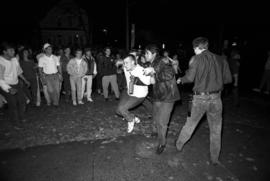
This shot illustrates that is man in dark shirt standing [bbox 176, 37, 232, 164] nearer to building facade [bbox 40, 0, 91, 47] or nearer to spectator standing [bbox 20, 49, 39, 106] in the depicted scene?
spectator standing [bbox 20, 49, 39, 106]

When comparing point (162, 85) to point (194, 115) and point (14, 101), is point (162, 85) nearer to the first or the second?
point (194, 115)

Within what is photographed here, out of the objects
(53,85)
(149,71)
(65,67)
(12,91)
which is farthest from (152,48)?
(65,67)

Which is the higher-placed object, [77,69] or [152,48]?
[152,48]

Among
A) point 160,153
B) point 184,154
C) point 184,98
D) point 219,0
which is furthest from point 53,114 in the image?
point 219,0

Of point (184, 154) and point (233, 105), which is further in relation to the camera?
point (233, 105)

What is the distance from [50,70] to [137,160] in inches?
170

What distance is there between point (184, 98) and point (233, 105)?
1.90m

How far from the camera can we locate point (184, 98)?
853 centimetres

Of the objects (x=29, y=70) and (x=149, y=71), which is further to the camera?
(x=29, y=70)

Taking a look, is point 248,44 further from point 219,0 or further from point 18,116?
point 18,116

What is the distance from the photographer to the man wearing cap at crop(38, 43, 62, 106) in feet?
21.1

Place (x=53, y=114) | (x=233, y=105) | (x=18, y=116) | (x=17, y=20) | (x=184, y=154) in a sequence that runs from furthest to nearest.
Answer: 1. (x=17, y=20)
2. (x=233, y=105)
3. (x=53, y=114)
4. (x=18, y=116)
5. (x=184, y=154)

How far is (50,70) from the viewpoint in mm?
6547

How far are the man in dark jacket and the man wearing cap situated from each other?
3873 millimetres
